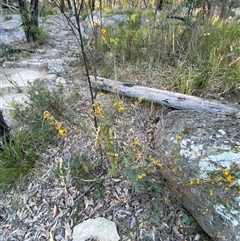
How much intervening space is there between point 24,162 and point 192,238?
133 cm

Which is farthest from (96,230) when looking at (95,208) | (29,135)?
(29,135)

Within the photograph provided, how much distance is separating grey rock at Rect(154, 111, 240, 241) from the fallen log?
28 cm

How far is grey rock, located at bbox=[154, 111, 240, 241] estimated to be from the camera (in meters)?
1.20

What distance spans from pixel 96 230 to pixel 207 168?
80 cm

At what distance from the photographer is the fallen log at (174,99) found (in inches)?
75.1

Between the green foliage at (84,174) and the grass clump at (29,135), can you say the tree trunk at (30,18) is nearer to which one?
the grass clump at (29,135)

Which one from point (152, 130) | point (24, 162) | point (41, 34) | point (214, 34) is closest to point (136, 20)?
point (214, 34)

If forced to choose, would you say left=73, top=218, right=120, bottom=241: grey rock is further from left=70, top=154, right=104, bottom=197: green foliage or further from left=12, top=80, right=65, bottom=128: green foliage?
left=12, top=80, right=65, bottom=128: green foliage

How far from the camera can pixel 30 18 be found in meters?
3.80

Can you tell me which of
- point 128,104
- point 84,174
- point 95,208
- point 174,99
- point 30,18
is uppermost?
point 30,18

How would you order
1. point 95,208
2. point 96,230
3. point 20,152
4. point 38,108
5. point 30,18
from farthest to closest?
point 30,18, point 38,108, point 20,152, point 95,208, point 96,230

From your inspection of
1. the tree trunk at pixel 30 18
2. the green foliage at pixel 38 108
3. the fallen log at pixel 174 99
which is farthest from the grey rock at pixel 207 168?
the tree trunk at pixel 30 18

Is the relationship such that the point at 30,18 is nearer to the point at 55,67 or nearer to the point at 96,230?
the point at 55,67

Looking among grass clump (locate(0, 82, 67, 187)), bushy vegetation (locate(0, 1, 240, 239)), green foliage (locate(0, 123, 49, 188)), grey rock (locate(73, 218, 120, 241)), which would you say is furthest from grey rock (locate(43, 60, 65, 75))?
grey rock (locate(73, 218, 120, 241))
